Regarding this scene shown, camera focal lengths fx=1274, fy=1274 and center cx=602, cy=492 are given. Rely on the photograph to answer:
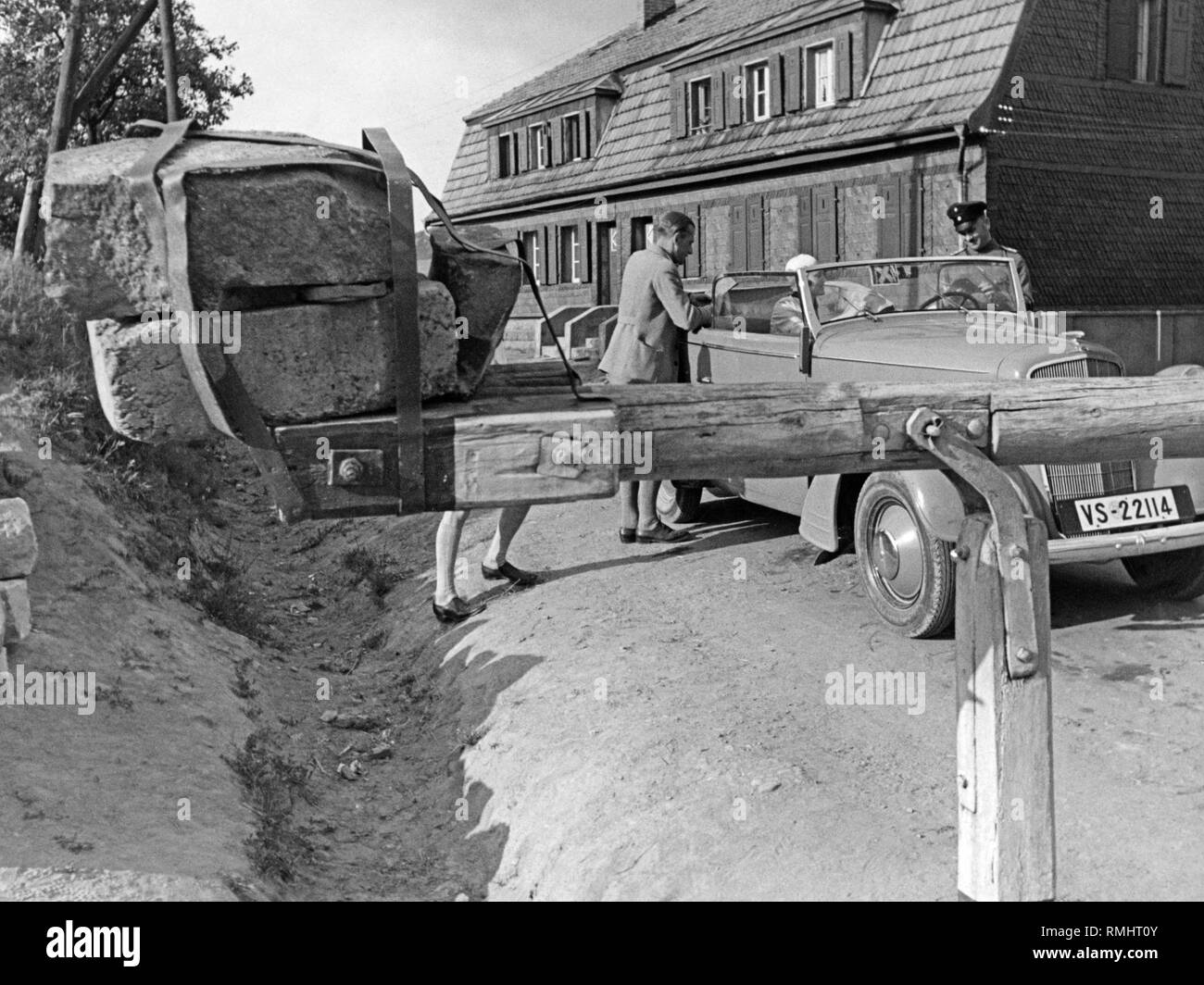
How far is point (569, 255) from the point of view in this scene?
30141 mm

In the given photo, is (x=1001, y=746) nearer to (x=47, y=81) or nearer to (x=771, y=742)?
(x=771, y=742)

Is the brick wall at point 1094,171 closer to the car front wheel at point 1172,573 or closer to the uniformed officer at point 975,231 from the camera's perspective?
the uniformed officer at point 975,231

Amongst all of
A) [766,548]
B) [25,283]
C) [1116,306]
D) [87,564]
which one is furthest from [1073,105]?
[87,564]

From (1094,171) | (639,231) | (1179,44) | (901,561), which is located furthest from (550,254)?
(901,561)

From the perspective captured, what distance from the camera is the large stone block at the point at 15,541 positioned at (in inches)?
268

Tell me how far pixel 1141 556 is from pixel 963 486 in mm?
4800

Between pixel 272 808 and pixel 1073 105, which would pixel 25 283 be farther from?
pixel 1073 105

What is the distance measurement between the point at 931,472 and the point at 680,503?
11.2 feet

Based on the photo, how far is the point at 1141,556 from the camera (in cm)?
790

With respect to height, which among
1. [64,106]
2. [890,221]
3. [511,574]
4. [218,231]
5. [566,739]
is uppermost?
[64,106]

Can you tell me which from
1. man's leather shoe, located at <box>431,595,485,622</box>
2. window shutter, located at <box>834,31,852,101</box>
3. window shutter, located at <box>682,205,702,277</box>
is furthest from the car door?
window shutter, located at <box>682,205,702,277</box>

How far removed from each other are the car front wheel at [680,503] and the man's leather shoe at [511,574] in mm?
1661

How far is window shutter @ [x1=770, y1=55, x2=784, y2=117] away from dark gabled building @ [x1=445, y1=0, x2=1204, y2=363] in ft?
0.14

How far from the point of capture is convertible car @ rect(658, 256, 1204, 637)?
700 centimetres
